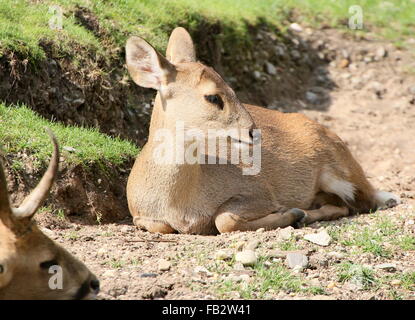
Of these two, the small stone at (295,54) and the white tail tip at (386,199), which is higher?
the small stone at (295,54)

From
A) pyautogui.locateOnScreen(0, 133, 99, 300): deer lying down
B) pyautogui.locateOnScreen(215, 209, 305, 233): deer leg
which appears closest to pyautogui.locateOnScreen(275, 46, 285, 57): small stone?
pyautogui.locateOnScreen(215, 209, 305, 233): deer leg

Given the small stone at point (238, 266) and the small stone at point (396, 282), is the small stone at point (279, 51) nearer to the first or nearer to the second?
the small stone at point (238, 266)

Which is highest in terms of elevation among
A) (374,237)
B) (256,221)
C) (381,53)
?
(381,53)

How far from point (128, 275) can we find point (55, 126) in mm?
2775

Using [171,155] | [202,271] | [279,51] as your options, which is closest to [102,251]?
[202,271]

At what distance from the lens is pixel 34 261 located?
4.61 meters

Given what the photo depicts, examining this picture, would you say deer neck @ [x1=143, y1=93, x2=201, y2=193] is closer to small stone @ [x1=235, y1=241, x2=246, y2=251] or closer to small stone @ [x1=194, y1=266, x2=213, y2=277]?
small stone @ [x1=235, y1=241, x2=246, y2=251]

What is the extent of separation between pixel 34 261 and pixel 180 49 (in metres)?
3.33

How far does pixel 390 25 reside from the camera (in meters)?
13.9

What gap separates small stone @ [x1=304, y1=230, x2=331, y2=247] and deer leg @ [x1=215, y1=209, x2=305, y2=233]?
0.81m

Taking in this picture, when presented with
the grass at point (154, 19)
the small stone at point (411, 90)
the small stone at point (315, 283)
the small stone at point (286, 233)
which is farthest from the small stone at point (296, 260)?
the small stone at point (411, 90)

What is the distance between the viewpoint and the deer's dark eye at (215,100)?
21.7ft

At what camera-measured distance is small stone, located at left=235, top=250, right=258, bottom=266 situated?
5.74 meters

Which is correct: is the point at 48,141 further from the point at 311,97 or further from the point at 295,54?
the point at 295,54
